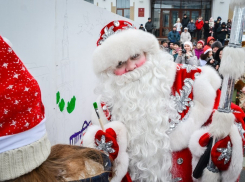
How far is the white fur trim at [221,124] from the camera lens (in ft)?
4.48

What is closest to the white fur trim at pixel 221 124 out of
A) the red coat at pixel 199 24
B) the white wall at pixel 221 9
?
the red coat at pixel 199 24

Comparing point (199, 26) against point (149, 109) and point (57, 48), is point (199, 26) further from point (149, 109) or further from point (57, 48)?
point (149, 109)

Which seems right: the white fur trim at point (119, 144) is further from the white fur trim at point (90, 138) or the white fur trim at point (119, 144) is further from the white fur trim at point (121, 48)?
the white fur trim at point (121, 48)

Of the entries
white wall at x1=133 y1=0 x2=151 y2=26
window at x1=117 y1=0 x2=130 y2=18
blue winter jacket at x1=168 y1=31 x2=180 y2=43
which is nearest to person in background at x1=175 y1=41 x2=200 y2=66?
blue winter jacket at x1=168 y1=31 x2=180 y2=43

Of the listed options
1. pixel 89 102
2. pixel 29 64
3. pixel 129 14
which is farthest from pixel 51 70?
pixel 129 14

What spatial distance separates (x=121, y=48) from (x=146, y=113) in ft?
1.73

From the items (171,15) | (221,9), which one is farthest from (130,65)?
(171,15)

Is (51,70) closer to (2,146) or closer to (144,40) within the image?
(144,40)

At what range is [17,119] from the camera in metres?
0.66

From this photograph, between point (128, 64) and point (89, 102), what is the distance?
1.47 meters

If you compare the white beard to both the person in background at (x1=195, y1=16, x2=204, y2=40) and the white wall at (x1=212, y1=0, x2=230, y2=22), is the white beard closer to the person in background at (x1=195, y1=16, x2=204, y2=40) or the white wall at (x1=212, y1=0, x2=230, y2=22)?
the person in background at (x1=195, y1=16, x2=204, y2=40)

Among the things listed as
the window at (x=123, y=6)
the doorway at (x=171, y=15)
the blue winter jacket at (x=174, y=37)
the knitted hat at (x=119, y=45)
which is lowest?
the blue winter jacket at (x=174, y=37)

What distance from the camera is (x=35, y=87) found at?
2.25ft

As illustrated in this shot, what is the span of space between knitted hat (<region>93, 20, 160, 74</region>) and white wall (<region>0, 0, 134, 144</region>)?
1.66ft
